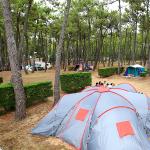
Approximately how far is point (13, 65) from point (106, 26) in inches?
1167

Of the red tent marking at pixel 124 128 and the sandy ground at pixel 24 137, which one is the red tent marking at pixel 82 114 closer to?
the sandy ground at pixel 24 137

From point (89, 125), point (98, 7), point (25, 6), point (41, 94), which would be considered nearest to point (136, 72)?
point (98, 7)

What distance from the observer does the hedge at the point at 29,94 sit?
524 inches

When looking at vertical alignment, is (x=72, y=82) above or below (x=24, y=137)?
above

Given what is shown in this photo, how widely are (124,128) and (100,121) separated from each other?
0.83 m

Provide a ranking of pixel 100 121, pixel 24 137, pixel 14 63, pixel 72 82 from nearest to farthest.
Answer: pixel 100 121
pixel 24 137
pixel 14 63
pixel 72 82

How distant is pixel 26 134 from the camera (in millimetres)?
10773

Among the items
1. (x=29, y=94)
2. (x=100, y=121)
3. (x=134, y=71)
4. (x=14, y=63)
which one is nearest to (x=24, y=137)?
(x=100, y=121)

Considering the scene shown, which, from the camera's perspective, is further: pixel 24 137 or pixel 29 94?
pixel 29 94

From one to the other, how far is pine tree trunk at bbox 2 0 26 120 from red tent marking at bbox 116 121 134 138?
5350 mm

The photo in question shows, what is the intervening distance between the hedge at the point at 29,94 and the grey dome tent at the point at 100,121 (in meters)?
3.09

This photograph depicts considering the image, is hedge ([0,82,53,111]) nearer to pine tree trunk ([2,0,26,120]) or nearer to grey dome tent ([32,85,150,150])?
pine tree trunk ([2,0,26,120])

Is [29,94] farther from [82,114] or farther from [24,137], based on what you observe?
[82,114]

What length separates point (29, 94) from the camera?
14414 mm
